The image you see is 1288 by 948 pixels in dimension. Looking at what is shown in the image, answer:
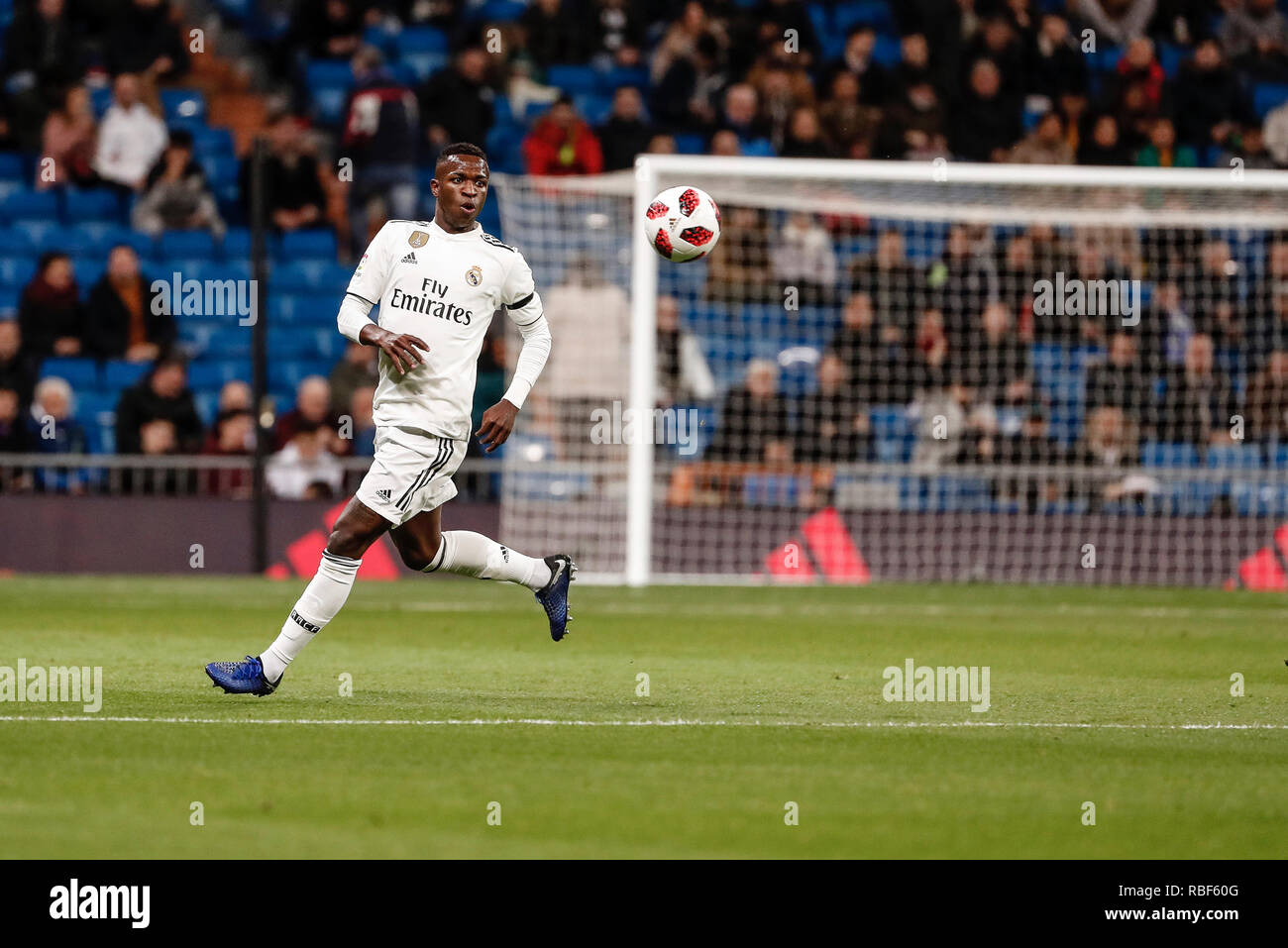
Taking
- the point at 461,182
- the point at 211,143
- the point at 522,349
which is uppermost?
the point at 211,143

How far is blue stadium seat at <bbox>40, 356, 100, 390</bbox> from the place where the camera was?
679 inches

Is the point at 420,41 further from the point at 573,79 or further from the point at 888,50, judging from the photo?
the point at 888,50

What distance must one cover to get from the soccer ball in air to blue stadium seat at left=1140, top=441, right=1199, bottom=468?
7.44 m

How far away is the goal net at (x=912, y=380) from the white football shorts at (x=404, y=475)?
21.0 ft

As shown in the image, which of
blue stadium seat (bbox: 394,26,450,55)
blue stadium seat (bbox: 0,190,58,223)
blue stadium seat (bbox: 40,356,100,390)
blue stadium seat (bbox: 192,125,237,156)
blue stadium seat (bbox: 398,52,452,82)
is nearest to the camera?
blue stadium seat (bbox: 40,356,100,390)

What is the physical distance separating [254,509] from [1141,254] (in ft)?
25.7

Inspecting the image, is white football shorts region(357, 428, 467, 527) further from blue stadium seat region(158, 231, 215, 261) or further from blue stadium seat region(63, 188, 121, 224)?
blue stadium seat region(63, 188, 121, 224)

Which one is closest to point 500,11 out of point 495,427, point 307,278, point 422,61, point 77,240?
point 422,61

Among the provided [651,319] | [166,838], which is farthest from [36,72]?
[166,838]

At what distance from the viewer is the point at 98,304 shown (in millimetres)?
16797

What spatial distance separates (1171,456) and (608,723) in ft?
32.1

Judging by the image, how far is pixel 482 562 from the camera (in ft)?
28.2

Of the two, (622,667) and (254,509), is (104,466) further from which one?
(622,667)

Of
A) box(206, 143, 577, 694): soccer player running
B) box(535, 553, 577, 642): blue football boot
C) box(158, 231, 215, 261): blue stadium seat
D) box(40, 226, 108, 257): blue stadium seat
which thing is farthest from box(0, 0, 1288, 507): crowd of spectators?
box(206, 143, 577, 694): soccer player running
